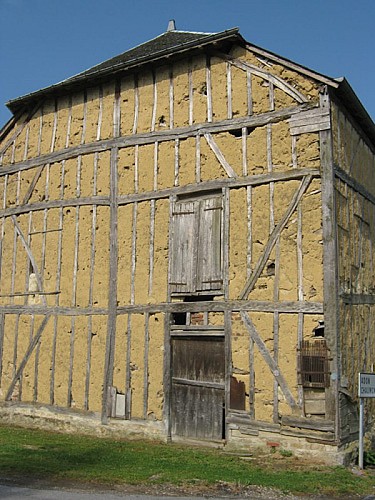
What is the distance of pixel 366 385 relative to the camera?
9695 mm

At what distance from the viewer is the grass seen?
26.1 feet

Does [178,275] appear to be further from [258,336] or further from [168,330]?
[258,336]

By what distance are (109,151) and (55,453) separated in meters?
6.44

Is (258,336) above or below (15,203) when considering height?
below

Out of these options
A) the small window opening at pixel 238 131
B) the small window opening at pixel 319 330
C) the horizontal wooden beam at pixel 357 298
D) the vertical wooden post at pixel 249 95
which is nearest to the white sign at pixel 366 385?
the small window opening at pixel 319 330

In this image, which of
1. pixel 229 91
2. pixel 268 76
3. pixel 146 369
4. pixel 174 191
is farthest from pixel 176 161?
pixel 146 369

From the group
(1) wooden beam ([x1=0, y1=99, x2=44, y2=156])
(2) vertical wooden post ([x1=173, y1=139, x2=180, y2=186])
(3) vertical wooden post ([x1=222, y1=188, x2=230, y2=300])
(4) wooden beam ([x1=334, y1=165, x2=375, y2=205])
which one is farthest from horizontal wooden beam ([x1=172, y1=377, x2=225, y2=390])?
(1) wooden beam ([x1=0, y1=99, x2=44, y2=156])

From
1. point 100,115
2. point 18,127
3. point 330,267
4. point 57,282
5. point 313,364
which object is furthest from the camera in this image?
point 18,127

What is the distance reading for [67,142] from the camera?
1362 centimetres

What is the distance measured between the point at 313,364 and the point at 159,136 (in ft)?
18.5

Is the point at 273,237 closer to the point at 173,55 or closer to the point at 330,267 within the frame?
the point at 330,267

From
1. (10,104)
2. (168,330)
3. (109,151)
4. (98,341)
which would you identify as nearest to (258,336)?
(168,330)

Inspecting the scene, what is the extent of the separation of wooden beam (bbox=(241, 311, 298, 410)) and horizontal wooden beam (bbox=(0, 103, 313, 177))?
368 centimetres

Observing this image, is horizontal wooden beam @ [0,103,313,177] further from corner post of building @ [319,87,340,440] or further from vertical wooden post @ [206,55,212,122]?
corner post of building @ [319,87,340,440]
